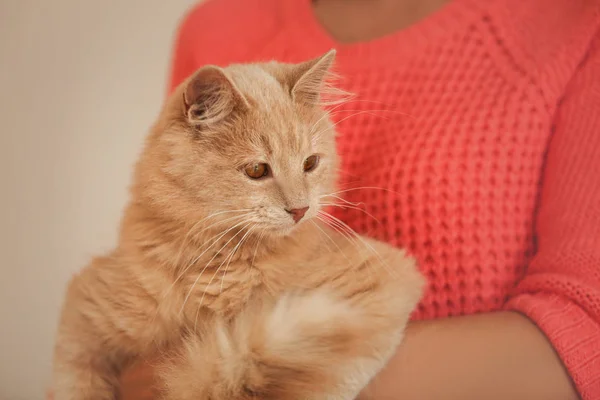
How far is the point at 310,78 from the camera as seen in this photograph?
2.48ft

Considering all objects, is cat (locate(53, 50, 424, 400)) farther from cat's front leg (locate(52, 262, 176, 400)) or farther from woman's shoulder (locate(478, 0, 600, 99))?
woman's shoulder (locate(478, 0, 600, 99))

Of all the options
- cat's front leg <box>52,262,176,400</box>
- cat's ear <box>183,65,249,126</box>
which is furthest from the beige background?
cat's ear <box>183,65,249,126</box>

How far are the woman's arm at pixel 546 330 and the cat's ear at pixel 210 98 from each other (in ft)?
1.55

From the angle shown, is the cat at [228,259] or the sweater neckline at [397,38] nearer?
the cat at [228,259]

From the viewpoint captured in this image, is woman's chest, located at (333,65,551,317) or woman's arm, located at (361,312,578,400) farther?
woman's chest, located at (333,65,551,317)

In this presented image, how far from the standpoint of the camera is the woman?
29.0 inches

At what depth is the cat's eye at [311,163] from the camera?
78 centimetres

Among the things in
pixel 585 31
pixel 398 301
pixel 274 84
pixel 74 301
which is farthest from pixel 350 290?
pixel 585 31

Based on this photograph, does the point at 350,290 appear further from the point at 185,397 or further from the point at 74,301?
the point at 74,301

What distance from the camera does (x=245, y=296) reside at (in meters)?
0.68

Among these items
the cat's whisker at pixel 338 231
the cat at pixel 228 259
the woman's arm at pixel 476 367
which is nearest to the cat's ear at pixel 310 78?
the cat at pixel 228 259

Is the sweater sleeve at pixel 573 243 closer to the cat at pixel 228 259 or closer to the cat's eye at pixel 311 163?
the cat at pixel 228 259

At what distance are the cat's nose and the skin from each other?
268mm

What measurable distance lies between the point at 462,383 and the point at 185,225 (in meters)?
0.50
